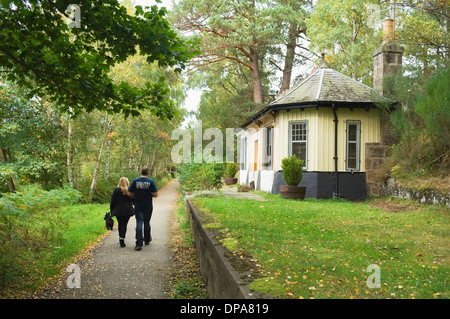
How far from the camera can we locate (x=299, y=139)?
15812 mm

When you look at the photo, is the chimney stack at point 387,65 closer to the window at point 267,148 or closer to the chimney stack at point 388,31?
the chimney stack at point 388,31

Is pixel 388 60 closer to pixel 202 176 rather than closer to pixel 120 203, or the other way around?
pixel 202 176

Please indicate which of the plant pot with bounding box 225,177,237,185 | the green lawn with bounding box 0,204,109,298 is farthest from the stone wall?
the plant pot with bounding box 225,177,237,185

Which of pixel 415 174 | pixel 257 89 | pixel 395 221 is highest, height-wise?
pixel 257 89

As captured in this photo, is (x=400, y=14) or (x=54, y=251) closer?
(x=54, y=251)

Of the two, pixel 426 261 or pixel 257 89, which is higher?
pixel 257 89

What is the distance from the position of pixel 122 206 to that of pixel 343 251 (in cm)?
507

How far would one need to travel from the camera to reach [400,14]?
24859 mm

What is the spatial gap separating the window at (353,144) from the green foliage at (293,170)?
2.55 meters

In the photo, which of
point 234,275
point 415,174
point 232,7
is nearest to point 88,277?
point 234,275

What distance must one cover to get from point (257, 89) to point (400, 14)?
37.4 feet

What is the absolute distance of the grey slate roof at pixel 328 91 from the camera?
15094 millimetres

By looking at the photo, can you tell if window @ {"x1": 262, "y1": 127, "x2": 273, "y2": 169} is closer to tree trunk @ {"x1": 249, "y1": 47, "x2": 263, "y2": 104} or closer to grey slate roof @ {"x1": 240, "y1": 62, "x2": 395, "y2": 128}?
grey slate roof @ {"x1": 240, "y1": 62, "x2": 395, "y2": 128}
